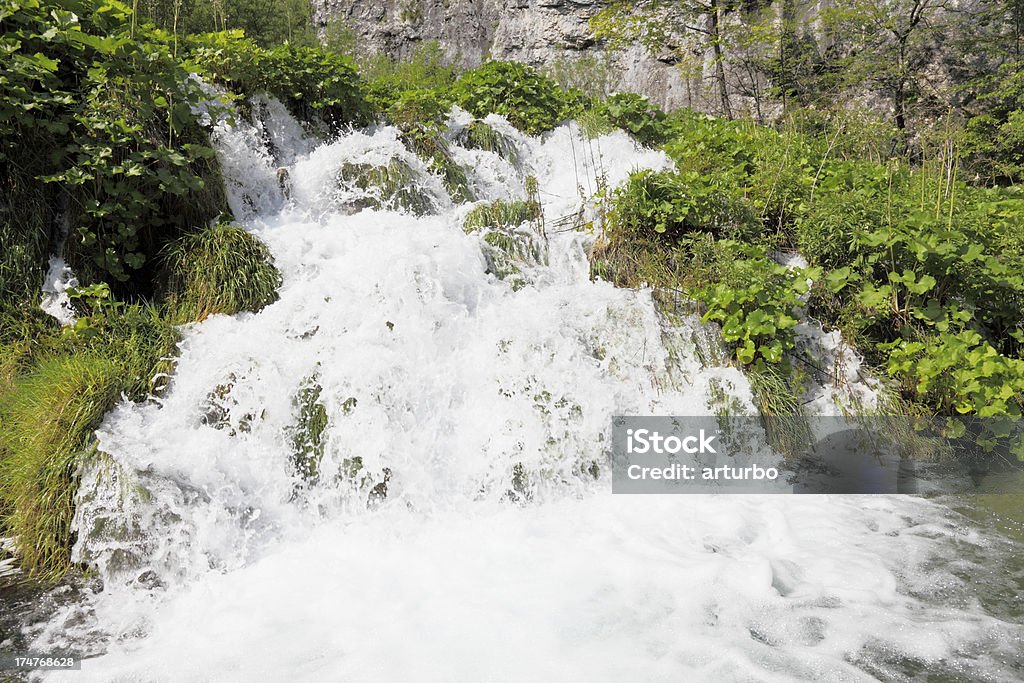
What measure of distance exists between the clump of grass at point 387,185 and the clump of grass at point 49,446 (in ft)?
9.49

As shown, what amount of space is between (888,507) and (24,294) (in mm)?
5667

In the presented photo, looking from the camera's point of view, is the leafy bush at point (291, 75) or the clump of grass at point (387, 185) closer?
the clump of grass at point (387, 185)

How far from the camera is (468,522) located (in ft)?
11.4

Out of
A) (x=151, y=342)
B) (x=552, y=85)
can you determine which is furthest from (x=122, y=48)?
(x=552, y=85)

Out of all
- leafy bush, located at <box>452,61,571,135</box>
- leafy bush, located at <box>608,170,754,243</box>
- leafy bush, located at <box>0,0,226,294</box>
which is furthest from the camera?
leafy bush, located at <box>452,61,571,135</box>

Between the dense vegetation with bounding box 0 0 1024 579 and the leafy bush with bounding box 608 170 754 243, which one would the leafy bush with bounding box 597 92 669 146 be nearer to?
the dense vegetation with bounding box 0 0 1024 579

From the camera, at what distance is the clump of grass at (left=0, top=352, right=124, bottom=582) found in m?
2.99

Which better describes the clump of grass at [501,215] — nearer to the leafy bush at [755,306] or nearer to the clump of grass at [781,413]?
the leafy bush at [755,306]

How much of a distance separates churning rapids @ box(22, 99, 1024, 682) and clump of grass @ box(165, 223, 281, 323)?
0.14m

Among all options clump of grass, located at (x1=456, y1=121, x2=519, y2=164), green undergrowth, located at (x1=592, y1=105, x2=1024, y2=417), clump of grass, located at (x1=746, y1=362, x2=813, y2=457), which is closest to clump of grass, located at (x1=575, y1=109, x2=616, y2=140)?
clump of grass, located at (x1=456, y1=121, x2=519, y2=164)

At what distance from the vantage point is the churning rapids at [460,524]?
2500 mm

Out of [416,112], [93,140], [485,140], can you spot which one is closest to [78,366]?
[93,140]

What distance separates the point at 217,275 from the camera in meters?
4.43

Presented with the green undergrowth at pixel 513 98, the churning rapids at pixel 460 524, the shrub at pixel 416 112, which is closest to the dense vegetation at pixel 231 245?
the churning rapids at pixel 460 524
